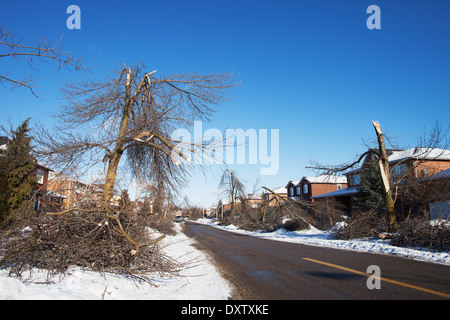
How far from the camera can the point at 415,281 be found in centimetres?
493

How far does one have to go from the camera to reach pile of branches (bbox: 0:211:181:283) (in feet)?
15.6

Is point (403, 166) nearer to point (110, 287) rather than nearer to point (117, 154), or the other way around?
point (117, 154)

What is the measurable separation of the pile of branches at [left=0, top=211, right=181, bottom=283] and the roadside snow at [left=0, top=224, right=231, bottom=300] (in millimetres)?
192

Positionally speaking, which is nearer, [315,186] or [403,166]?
[403,166]

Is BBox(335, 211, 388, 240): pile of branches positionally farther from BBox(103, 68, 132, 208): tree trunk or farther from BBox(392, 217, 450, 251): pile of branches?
BBox(103, 68, 132, 208): tree trunk

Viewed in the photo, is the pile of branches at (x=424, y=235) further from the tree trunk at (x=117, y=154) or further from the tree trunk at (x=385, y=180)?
the tree trunk at (x=117, y=154)

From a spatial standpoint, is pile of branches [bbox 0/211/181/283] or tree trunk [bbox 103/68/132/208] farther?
tree trunk [bbox 103/68/132/208]

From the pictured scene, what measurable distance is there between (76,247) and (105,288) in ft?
4.95

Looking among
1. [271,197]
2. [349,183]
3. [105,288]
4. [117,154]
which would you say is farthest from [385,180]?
[271,197]

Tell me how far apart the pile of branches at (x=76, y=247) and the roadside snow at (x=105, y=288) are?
0.19 meters

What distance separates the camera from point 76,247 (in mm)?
5020

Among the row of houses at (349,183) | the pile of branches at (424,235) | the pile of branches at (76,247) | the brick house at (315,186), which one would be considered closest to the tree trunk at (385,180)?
the pile of branches at (424,235)

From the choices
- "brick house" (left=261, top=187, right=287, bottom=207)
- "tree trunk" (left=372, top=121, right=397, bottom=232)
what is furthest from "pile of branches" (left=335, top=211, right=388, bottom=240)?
"brick house" (left=261, top=187, right=287, bottom=207)

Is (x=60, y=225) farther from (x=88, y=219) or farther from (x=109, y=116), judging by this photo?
(x=109, y=116)
